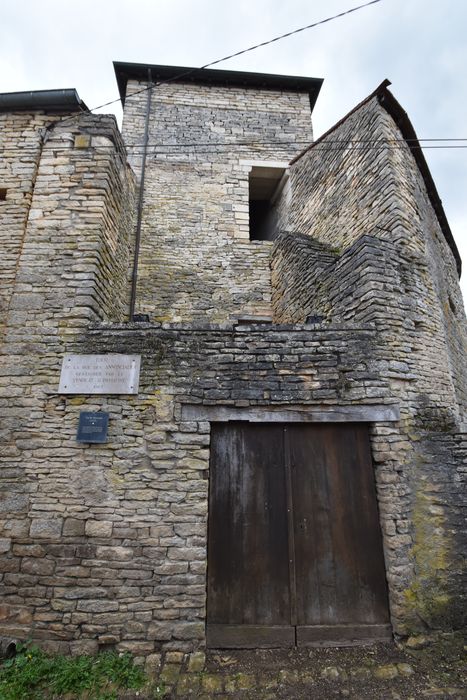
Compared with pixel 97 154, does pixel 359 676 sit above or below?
below

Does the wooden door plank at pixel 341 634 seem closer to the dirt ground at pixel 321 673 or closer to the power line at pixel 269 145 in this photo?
the dirt ground at pixel 321 673

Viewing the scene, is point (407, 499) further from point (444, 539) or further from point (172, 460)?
point (172, 460)

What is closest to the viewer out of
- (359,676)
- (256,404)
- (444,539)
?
(359,676)

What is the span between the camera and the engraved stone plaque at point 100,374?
13.6 feet

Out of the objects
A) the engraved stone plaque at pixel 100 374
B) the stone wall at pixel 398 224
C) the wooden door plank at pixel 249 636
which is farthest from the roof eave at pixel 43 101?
the wooden door plank at pixel 249 636

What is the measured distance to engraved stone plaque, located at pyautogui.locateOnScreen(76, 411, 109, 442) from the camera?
3975mm

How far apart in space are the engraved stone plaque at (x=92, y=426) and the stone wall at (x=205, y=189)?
348cm

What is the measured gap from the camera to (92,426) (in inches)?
158

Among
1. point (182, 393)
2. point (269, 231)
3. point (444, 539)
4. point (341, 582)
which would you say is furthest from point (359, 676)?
point (269, 231)

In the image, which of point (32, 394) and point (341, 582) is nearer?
point (341, 582)

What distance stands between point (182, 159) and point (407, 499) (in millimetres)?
8344

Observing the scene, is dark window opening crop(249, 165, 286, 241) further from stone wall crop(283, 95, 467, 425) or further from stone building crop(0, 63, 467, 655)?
stone building crop(0, 63, 467, 655)

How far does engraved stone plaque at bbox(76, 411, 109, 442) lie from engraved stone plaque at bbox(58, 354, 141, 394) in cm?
25

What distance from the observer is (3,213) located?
5.09 metres
